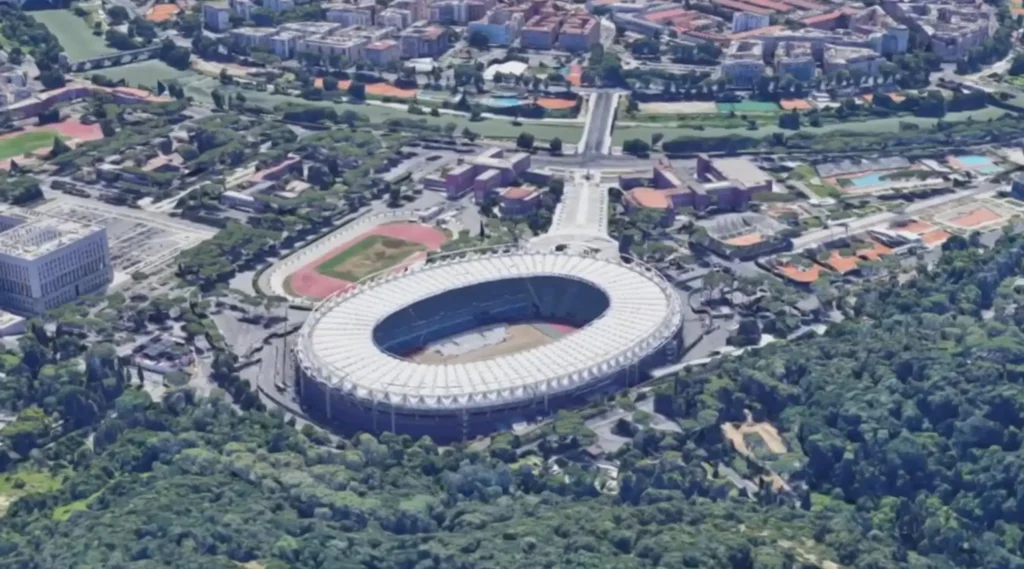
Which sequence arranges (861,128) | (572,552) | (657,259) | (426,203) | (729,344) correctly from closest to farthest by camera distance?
(572,552)
(729,344)
(657,259)
(426,203)
(861,128)

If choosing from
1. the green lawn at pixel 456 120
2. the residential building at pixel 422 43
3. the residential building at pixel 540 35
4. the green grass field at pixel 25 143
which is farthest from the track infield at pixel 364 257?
the residential building at pixel 540 35

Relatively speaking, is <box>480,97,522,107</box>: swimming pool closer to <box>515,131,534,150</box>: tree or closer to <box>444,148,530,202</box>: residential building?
<box>515,131,534,150</box>: tree

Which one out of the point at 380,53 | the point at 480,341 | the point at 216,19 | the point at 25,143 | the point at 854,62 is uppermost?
the point at 854,62

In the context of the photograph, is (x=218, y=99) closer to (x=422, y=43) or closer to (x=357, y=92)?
(x=357, y=92)

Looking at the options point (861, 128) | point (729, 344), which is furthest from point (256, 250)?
point (861, 128)

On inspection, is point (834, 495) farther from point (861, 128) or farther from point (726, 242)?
point (861, 128)

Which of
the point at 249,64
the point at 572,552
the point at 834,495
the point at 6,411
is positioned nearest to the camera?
the point at 572,552

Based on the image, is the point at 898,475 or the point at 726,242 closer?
the point at 898,475

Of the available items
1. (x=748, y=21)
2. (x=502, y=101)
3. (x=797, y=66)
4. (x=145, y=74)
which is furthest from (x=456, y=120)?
(x=748, y=21)
